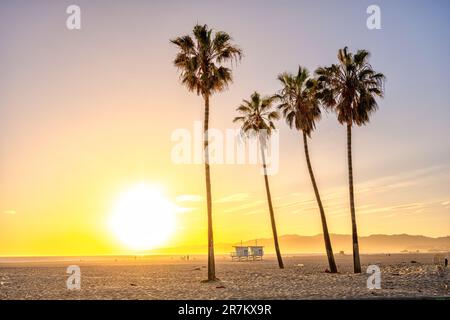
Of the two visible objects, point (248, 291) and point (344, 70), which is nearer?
point (248, 291)

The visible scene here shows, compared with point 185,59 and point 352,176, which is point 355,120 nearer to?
point 352,176

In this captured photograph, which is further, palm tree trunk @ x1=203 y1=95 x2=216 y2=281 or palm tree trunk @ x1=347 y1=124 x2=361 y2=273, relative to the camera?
palm tree trunk @ x1=347 y1=124 x2=361 y2=273

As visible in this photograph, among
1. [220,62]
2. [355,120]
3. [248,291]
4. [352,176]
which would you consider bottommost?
[248,291]

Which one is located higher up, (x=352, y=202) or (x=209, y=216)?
(x=352, y=202)

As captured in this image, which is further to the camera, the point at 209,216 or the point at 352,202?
the point at 352,202

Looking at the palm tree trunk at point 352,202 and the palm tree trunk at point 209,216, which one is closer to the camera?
the palm tree trunk at point 209,216
